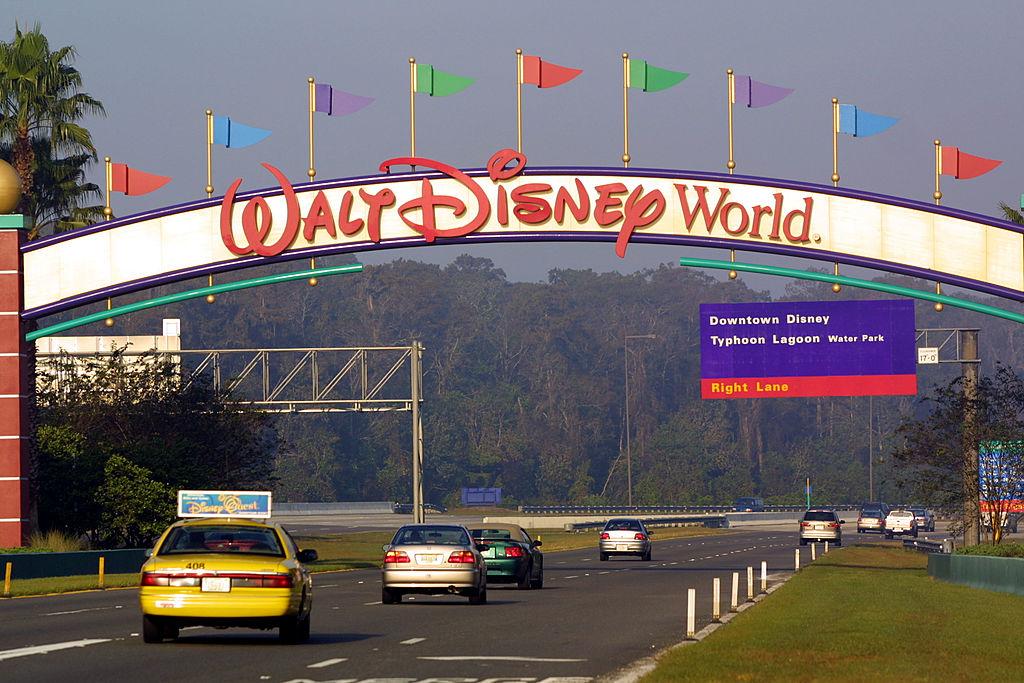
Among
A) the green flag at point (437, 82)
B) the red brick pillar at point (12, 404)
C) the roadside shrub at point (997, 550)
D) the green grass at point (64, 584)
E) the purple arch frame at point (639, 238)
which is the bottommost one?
the green grass at point (64, 584)

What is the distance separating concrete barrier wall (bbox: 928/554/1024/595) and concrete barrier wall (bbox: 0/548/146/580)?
63.4 feet

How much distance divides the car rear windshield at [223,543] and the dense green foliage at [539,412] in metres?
119

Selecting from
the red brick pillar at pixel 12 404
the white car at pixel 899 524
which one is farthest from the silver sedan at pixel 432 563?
the white car at pixel 899 524

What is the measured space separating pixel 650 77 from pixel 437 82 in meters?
5.16

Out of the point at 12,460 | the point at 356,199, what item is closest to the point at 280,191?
the point at 356,199

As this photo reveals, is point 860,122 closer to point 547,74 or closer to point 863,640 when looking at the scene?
point 547,74

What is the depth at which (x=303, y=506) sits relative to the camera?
132 meters

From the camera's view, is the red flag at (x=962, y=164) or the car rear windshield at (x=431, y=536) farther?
the red flag at (x=962, y=164)

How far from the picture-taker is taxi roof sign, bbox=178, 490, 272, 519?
4731cm

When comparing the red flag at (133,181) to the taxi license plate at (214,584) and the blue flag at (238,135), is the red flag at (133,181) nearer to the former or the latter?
the blue flag at (238,135)

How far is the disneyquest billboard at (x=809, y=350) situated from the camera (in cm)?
6044

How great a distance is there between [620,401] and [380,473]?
91.5ft

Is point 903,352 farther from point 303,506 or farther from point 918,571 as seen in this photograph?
point 303,506

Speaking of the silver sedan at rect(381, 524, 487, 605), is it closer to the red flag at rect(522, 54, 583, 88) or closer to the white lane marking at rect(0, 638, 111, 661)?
the white lane marking at rect(0, 638, 111, 661)
